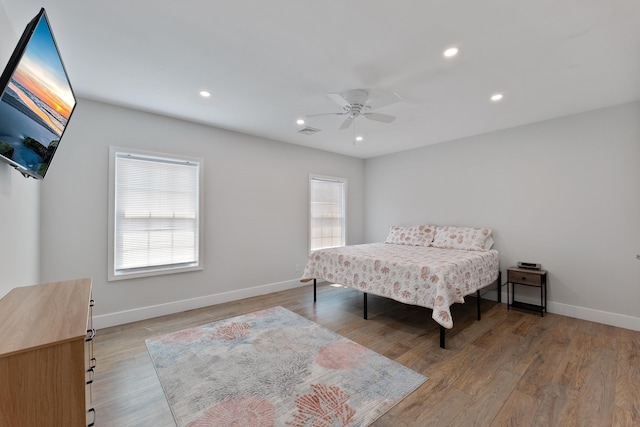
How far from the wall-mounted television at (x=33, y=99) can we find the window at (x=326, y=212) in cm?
385

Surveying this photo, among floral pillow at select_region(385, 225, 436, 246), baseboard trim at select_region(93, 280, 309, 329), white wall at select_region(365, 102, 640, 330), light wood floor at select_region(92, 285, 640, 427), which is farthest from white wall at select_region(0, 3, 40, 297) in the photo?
white wall at select_region(365, 102, 640, 330)

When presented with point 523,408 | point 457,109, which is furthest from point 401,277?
point 457,109

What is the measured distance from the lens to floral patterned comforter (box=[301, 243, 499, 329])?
2.80m

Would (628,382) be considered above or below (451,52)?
below

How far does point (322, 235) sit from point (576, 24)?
4.46 metres

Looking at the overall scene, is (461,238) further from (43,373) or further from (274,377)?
(43,373)

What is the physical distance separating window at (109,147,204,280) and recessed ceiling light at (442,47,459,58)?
331cm

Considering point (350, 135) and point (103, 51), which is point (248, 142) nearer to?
point (350, 135)

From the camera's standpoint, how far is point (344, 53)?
2.23 meters

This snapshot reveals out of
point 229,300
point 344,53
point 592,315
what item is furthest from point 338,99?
point 592,315

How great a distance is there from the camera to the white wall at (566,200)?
324 cm

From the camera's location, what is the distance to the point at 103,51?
2.21 m

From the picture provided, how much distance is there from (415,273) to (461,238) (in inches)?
73.8

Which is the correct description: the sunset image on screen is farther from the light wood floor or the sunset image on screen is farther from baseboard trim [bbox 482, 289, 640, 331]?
baseboard trim [bbox 482, 289, 640, 331]
